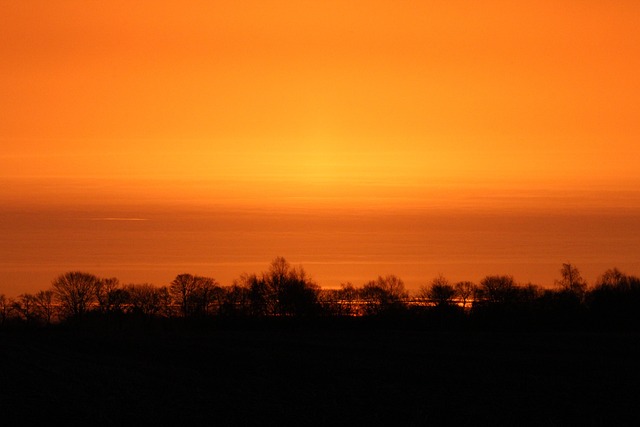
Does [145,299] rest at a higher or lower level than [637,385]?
higher

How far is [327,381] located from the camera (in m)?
38.7

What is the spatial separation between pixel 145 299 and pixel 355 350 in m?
103

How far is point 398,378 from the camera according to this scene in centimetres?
3919

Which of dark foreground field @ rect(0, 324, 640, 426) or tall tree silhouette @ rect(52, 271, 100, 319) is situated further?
tall tree silhouette @ rect(52, 271, 100, 319)

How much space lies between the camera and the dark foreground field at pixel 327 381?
2945cm

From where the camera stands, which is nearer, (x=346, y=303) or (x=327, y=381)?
(x=327, y=381)

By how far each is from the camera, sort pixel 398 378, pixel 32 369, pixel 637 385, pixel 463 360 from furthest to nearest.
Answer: pixel 463 360
pixel 32 369
pixel 398 378
pixel 637 385

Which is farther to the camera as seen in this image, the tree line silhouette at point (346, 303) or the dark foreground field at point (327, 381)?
the tree line silhouette at point (346, 303)

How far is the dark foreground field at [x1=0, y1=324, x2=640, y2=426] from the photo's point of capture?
29.5m

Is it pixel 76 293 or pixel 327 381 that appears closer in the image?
pixel 327 381

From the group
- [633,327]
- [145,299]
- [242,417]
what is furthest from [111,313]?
[242,417]

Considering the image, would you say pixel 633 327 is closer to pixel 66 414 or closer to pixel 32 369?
pixel 32 369

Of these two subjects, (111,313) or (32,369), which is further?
(111,313)

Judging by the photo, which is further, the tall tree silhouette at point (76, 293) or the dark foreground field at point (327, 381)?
the tall tree silhouette at point (76, 293)
